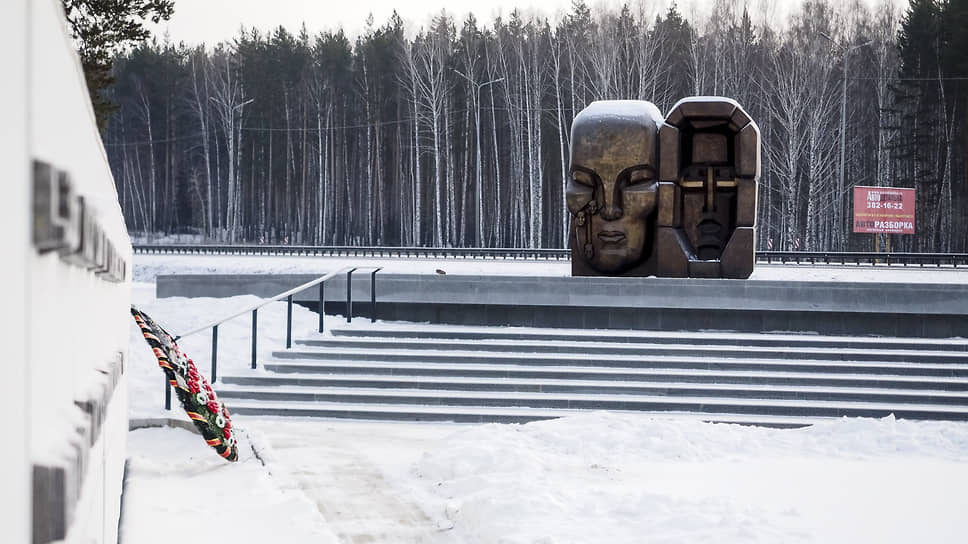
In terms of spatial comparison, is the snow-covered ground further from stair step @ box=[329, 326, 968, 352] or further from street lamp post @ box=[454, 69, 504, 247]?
street lamp post @ box=[454, 69, 504, 247]

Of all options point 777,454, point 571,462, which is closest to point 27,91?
point 571,462

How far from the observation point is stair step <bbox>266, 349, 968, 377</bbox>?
10992 millimetres

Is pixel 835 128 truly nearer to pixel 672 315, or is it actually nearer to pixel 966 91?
pixel 966 91

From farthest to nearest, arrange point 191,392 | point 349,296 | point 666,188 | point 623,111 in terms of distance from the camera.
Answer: point 623,111 → point 666,188 → point 349,296 → point 191,392

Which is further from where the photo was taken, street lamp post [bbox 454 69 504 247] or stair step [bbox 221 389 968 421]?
street lamp post [bbox 454 69 504 247]

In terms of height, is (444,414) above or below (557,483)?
below

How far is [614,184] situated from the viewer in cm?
1368

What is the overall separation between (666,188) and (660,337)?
2.77 meters

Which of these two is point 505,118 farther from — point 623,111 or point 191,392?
point 191,392

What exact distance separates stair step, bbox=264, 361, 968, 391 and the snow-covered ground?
137 cm

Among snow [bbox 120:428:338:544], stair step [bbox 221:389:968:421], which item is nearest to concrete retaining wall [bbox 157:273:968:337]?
stair step [bbox 221:389:968:421]

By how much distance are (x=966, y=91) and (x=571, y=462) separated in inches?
1391

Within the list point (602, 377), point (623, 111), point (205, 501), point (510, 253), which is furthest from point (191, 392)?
point (510, 253)

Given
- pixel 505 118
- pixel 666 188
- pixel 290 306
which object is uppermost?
pixel 505 118
